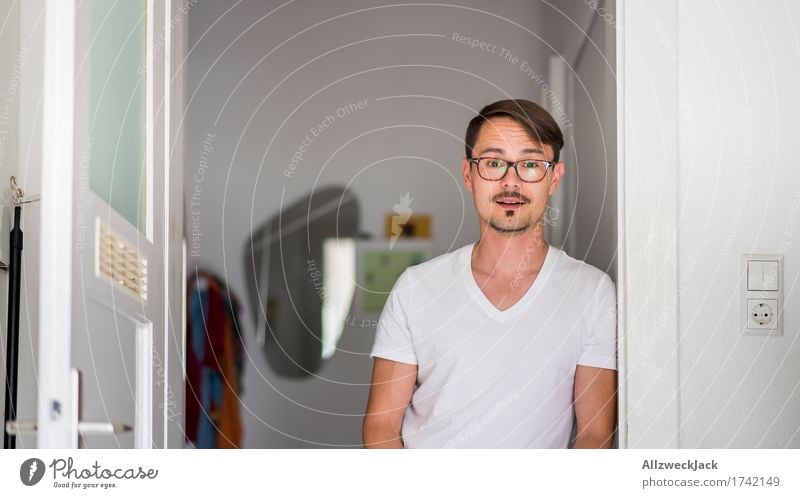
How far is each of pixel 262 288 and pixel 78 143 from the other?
0.46m

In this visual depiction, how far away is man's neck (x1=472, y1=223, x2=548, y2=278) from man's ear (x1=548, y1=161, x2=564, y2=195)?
7 centimetres

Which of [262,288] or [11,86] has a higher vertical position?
[11,86]

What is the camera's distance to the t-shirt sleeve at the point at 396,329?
1.71 metres

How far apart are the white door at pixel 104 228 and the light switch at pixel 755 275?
103 centimetres

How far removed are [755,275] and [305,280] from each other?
79 centimetres

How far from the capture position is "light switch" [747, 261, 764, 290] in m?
1.64

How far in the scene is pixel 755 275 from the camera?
164 cm

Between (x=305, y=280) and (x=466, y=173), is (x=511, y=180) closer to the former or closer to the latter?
(x=466, y=173)

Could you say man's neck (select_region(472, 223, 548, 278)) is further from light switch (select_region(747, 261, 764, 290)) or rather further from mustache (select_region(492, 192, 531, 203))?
light switch (select_region(747, 261, 764, 290))
